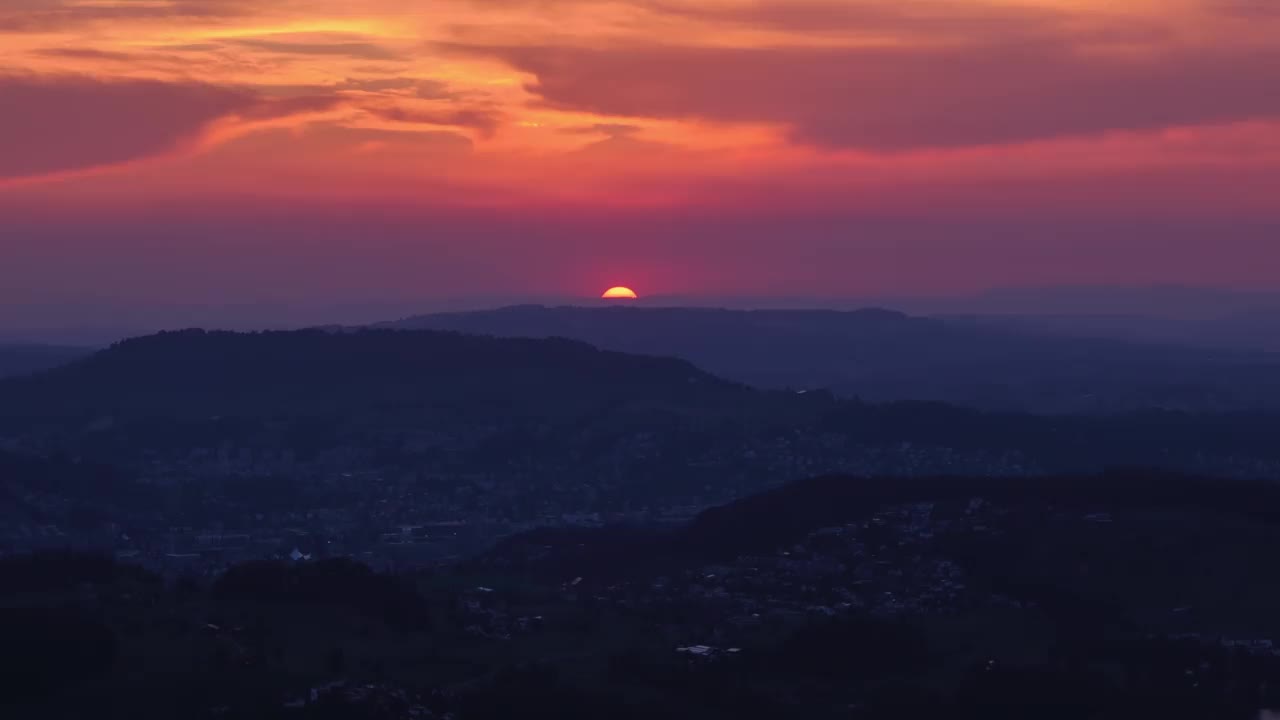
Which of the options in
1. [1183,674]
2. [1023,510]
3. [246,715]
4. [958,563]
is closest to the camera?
[246,715]

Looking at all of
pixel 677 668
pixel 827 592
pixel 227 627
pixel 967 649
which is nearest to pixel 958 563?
pixel 827 592

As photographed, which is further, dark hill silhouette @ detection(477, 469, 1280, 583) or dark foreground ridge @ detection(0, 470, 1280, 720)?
dark hill silhouette @ detection(477, 469, 1280, 583)

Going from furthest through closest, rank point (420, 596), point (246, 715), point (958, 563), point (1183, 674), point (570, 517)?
point (570, 517) → point (958, 563) → point (420, 596) → point (1183, 674) → point (246, 715)

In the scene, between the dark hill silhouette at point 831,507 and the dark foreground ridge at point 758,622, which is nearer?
the dark foreground ridge at point 758,622

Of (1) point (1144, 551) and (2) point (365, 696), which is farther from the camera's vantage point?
(1) point (1144, 551)

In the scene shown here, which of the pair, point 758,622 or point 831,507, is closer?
point 758,622

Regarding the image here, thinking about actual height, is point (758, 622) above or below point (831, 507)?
below

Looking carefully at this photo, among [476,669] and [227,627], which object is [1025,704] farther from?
[227,627]

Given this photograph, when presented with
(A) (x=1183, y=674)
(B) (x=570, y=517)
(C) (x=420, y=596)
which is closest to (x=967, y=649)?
(A) (x=1183, y=674)

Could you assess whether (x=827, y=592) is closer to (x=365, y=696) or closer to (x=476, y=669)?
(x=476, y=669)
